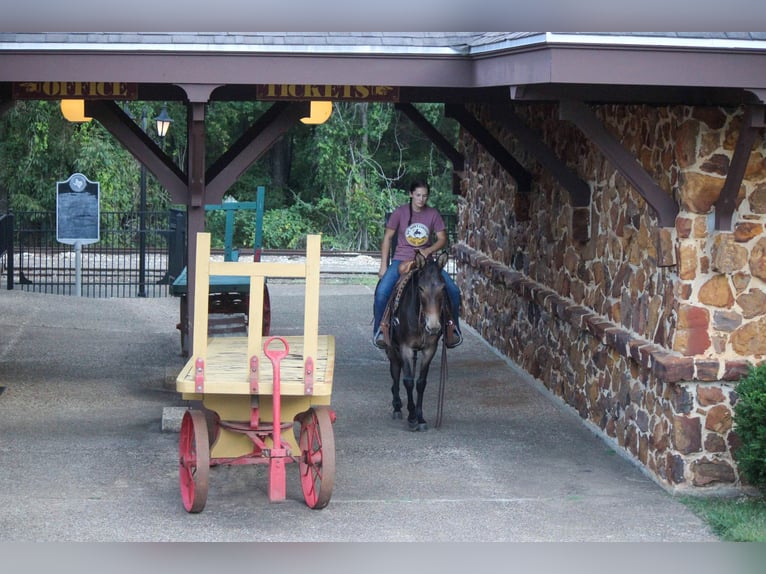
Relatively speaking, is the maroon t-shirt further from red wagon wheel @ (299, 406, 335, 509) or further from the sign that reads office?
red wagon wheel @ (299, 406, 335, 509)

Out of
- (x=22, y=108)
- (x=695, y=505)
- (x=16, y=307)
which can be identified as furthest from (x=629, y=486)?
(x=22, y=108)

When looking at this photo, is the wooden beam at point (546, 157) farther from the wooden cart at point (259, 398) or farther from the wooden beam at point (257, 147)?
the wooden cart at point (259, 398)

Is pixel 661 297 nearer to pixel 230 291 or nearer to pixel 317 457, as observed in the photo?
pixel 317 457

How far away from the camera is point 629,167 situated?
27.9 feet

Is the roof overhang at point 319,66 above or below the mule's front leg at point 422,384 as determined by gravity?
above

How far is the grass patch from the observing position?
296 inches

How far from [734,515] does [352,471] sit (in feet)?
9.39

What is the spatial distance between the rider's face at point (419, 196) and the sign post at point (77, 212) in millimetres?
9289

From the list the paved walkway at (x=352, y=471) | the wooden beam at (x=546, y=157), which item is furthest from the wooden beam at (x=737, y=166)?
the wooden beam at (x=546, y=157)

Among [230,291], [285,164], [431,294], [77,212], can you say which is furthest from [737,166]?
[285,164]

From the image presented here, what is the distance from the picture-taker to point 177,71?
9.08 meters

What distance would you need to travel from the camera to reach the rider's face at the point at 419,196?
1091 cm

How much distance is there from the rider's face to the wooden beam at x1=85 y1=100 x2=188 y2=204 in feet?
6.88

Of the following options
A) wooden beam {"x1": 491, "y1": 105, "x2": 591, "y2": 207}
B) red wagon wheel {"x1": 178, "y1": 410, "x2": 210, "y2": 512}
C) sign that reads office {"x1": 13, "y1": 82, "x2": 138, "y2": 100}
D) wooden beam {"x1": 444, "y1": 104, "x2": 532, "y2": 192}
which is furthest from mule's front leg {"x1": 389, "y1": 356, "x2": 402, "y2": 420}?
sign that reads office {"x1": 13, "y1": 82, "x2": 138, "y2": 100}
